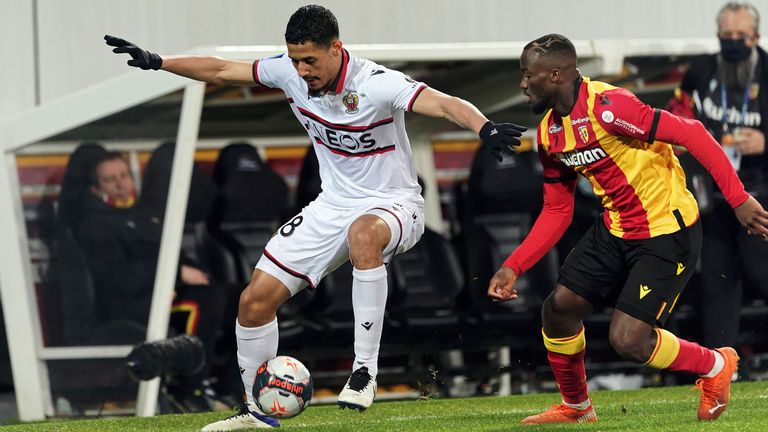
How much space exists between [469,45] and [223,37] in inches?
65.7

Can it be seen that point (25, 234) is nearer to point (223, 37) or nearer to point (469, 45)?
point (223, 37)

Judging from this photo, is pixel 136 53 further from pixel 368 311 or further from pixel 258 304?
pixel 368 311

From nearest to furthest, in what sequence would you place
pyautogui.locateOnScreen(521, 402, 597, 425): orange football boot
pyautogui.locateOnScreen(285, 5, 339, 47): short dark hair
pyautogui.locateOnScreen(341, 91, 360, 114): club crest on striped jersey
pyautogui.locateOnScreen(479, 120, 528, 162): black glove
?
pyautogui.locateOnScreen(479, 120, 528, 162): black glove → pyautogui.locateOnScreen(285, 5, 339, 47): short dark hair → pyautogui.locateOnScreen(341, 91, 360, 114): club crest on striped jersey → pyautogui.locateOnScreen(521, 402, 597, 425): orange football boot

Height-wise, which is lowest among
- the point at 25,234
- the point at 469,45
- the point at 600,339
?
the point at 600,339

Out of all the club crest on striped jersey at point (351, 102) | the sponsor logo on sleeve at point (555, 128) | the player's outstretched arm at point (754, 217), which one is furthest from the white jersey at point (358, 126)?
the player's outstretched arm at point (754, 217)

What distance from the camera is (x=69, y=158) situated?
33.5 ft

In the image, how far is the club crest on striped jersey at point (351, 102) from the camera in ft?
23.5

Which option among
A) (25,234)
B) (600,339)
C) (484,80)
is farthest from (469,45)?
(25,234)

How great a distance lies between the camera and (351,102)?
7.17 metres

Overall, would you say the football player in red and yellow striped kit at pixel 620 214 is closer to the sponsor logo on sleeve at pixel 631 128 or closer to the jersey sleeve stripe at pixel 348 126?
the sponsor logo on sleeve at pixel 631 128

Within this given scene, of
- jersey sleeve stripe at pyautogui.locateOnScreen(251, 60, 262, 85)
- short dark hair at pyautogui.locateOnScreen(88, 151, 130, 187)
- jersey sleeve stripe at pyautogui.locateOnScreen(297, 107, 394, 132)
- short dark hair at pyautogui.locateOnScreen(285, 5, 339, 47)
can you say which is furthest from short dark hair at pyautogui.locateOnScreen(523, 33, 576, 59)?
short dark hair at pyautogui.locateOnScreen(88, 151, 130, 187)

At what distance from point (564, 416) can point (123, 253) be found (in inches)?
152

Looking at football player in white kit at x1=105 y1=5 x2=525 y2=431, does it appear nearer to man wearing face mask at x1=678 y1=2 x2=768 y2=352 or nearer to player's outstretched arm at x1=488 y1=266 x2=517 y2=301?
player's outstretched arm at x1=488 y1=266 x2=517 y2=301

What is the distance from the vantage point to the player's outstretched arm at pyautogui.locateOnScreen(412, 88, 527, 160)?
6.41m
